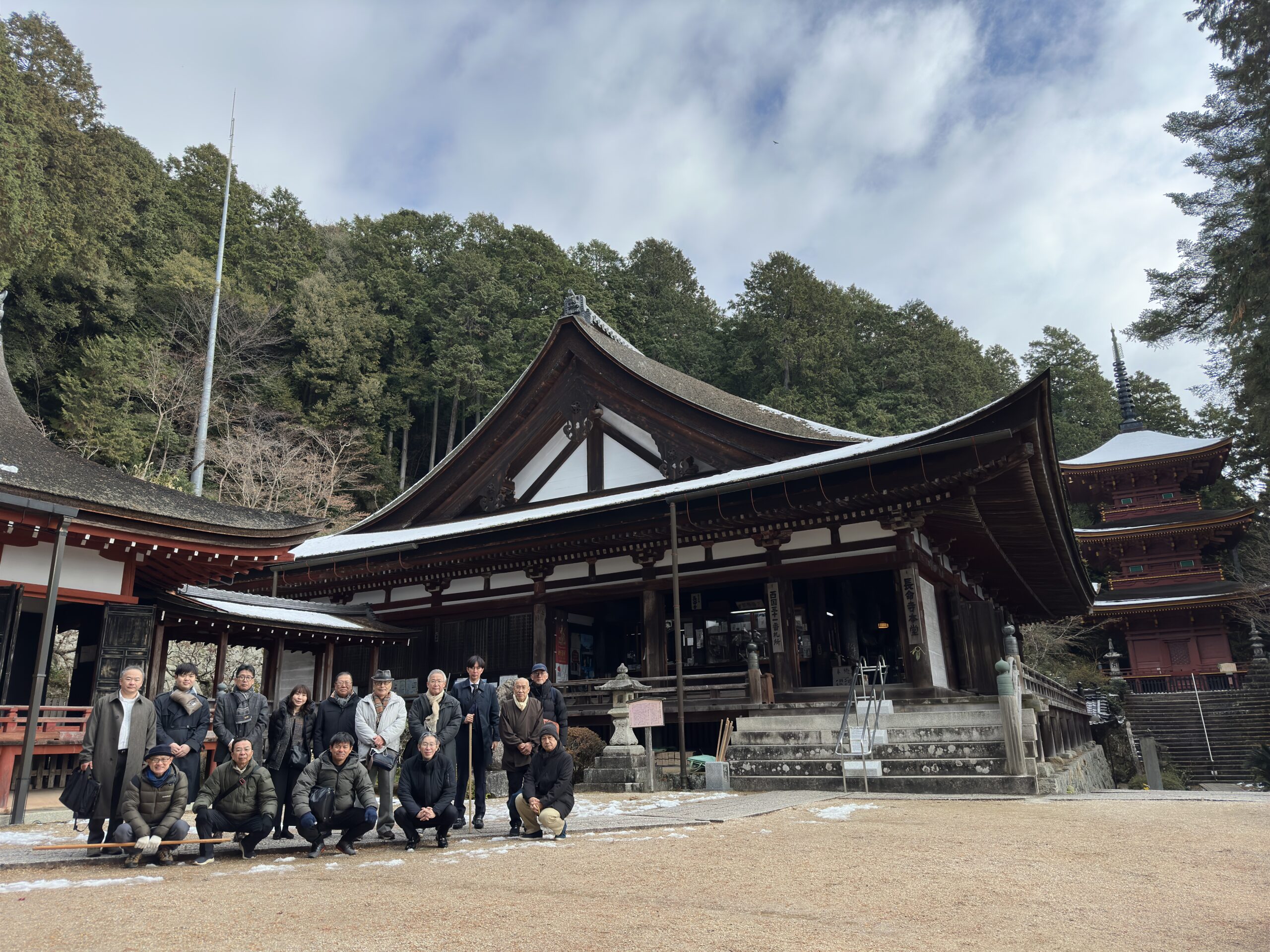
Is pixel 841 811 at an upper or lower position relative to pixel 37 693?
lower

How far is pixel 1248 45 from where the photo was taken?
46.3ft

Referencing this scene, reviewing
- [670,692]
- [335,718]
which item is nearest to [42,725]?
[335,718]

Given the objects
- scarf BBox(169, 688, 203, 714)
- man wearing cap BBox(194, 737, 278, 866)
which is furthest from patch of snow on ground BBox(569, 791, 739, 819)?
scarf BBox(169, 688, 203, 714)

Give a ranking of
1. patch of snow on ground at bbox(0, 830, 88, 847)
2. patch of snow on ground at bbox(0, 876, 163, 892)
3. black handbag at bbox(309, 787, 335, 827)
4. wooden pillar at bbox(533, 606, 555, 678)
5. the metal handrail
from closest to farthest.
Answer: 1. patch of snow on ground at bbox(0, 876, 163, 892)
2. black handbag at bbox(309, 787, 335, 827)
3. patch of snow on ground at bbox(0, 830, 88, 847)
4. the metal handrail
5. wooden pillar at bbox(533, 606, 555, 678)

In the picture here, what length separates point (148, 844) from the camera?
541cm

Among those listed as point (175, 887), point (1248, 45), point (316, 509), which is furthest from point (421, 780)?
point (316, 509)

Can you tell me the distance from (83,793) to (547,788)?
3396mm

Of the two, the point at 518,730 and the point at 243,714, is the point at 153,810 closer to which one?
the point at 243,714

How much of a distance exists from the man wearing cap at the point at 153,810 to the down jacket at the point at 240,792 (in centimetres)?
19

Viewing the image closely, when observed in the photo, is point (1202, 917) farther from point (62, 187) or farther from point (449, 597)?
point (62, 187)

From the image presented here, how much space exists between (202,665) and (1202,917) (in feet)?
86.8

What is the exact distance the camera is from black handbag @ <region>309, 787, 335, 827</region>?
588 cm

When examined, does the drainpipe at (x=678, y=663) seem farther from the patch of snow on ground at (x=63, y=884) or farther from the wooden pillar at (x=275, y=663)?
the wooden pillar at (x=275, y=663)

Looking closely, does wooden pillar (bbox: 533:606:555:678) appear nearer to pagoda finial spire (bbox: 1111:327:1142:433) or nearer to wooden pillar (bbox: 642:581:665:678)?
wooden pillar (bbox: 642:581:665:678)
